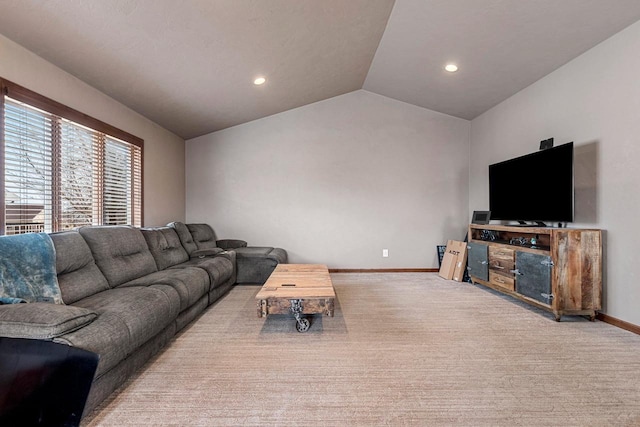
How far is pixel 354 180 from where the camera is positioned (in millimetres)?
4887

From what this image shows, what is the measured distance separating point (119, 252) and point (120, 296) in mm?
820

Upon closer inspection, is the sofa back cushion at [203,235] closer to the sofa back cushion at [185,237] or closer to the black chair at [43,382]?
the sofa back cushion at [185,237]

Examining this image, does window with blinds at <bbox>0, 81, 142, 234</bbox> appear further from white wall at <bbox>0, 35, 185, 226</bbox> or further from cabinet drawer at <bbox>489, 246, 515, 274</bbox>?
cabinet drawer at <bbox>489, 246, 515, 274</bbox>

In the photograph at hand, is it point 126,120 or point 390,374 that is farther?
point 126,120

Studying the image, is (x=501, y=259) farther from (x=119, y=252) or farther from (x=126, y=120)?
(x=126, y=120)

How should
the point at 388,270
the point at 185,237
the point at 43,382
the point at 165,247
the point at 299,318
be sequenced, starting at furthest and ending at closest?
1. the point at 388,270
2. the point at 185,237
3. the point at 165,247
4. the point at 299,318
5. the point at 43,382

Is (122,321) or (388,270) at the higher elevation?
(122,321)

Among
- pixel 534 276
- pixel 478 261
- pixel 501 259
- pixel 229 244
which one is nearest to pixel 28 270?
pixel 229 244

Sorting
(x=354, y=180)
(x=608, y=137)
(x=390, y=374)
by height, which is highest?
(x=608, y=137)

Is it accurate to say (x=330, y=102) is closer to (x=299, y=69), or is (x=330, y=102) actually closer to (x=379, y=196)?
(x=299, y=69)

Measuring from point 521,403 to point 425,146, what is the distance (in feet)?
13.3

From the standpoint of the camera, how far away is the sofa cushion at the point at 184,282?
7.79 feet

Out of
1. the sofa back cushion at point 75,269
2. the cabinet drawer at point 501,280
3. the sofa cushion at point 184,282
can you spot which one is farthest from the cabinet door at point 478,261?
the sofa back cushion at point 75,269

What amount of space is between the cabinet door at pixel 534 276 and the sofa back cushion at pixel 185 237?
395 centimetres
